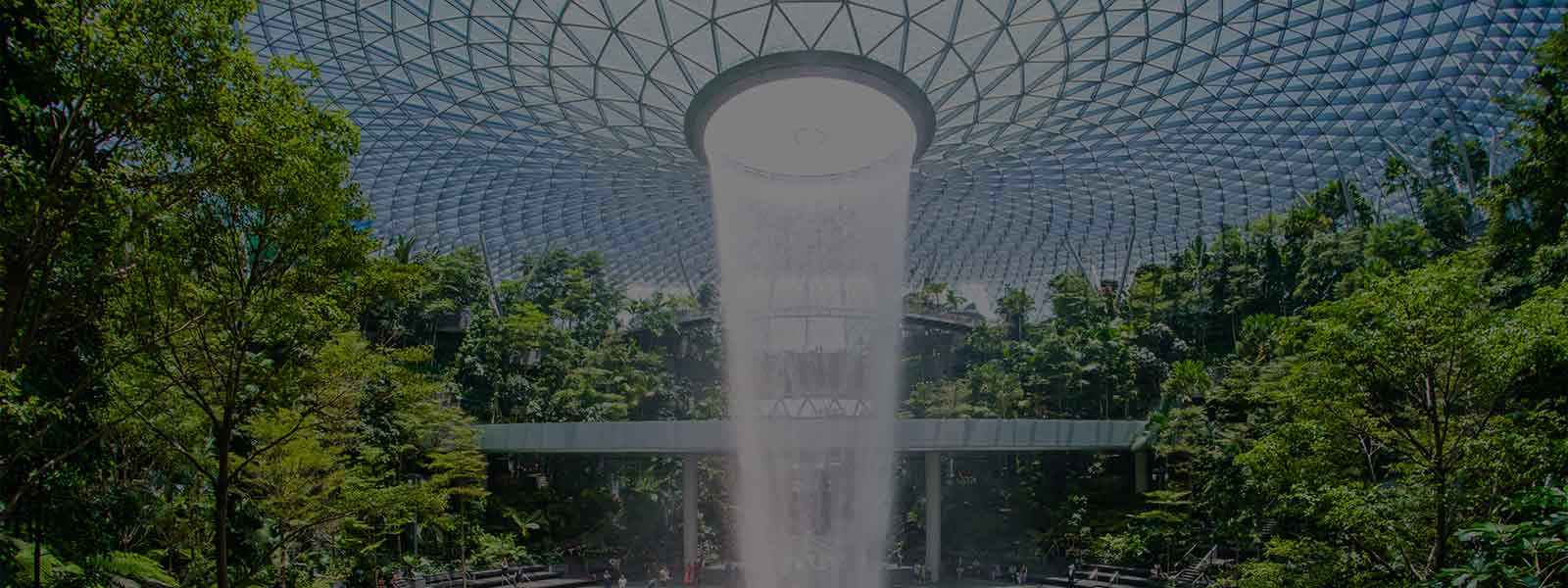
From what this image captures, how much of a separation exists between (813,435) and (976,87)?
14.7m

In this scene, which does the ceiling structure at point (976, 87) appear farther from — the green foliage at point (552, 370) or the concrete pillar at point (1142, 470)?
the concrete pillar at point (1142, 470)

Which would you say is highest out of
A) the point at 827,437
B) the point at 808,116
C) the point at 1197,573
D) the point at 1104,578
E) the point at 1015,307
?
the point at 808,116

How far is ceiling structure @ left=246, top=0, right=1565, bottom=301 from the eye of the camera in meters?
26.8

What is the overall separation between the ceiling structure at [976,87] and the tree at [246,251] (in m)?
17.2

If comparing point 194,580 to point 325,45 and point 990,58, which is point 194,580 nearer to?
point 325,45

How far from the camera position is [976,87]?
99.7ft

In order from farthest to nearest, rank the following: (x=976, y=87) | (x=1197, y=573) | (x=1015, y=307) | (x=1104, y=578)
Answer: (x=1015, y=307) < (x=1104, y=578) < (x=1197, y=573) < (x=976, y=87)

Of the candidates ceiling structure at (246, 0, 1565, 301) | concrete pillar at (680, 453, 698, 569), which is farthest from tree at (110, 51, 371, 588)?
concrete pillar at (680, 453, 698, 569)

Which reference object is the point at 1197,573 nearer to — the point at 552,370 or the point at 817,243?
the point at 817,243

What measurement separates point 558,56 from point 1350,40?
29.7m

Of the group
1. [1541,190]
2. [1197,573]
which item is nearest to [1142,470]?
[1197,573]

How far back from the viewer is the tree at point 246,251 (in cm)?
890

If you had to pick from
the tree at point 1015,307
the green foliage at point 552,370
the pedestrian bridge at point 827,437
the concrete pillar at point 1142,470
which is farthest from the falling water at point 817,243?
the tree at point 1015,307

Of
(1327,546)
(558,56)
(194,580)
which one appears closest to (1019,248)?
(558,56)
